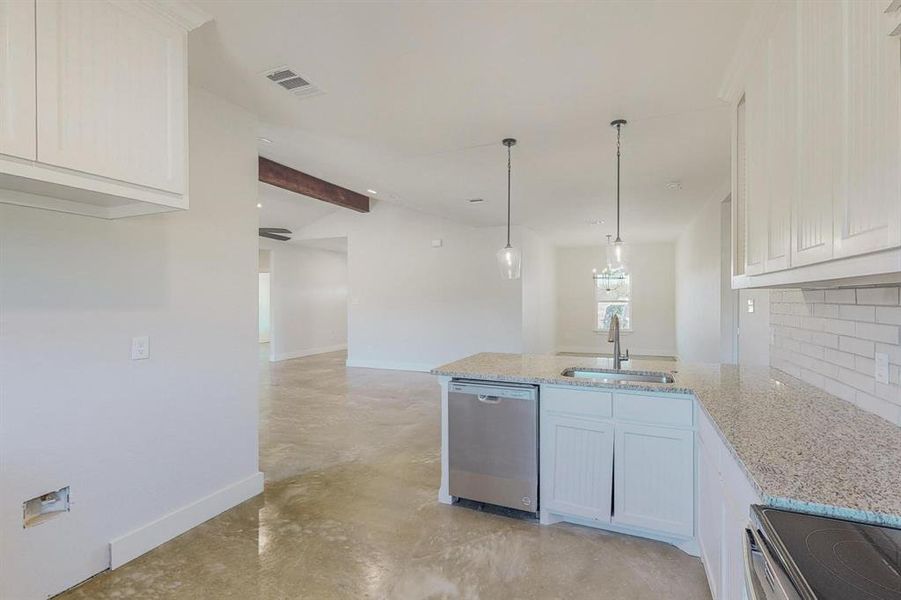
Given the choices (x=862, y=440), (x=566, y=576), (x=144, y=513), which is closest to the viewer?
(x=862, y=440)

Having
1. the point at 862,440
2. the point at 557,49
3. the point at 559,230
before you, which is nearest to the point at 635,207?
the point at 559,230

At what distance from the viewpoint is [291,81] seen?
2.46 m

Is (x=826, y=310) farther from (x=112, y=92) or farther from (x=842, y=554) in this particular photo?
(x=112, y=92)

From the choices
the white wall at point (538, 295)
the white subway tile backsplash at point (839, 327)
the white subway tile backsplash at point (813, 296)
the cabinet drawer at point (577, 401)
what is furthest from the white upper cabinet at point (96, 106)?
the white wall at point (538, 295)

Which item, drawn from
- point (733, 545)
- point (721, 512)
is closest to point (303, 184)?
point (721, 512)

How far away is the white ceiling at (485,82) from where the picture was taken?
189 centimetres

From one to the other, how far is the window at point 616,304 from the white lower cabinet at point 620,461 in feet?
26.5

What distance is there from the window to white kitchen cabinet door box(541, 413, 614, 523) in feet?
26.5

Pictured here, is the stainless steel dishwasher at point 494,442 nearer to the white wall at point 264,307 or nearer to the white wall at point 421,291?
the white wall at point 421,291

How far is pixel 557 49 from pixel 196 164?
2.12 m

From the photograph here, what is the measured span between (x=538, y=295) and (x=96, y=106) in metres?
7.71

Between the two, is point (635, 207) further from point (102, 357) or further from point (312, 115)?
point (102, 357)

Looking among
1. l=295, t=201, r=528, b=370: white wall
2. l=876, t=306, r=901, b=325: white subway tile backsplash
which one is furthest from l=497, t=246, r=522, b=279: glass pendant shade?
l=295, t=201, r=528, b=370: white wall

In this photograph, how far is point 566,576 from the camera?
2.07 m
